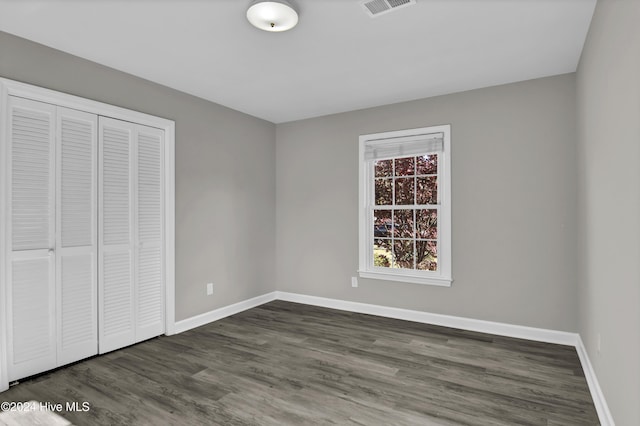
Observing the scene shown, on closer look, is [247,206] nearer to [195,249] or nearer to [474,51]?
[195,249]

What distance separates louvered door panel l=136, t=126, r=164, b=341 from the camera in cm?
359

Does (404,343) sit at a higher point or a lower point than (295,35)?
lower

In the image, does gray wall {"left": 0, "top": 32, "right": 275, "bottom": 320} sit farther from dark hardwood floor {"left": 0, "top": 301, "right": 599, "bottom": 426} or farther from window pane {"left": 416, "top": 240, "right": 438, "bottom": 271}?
window pane {"left": 416, "top": 240, "right": 438, "bottom": 271}

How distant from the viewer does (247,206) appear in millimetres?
4887

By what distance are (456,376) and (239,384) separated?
5.55ft

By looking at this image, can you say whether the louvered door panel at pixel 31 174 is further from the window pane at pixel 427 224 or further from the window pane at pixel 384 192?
the window pane at pixel 427 224

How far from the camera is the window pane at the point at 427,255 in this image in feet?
13.9

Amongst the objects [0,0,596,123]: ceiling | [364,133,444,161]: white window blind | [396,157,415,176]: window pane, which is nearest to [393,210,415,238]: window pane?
[396,157,415,176]: window pane

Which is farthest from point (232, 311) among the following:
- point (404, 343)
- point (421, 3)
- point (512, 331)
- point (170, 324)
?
point (421, 3)

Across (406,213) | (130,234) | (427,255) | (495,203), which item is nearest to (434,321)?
(427,255)

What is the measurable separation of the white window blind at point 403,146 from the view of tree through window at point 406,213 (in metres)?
0.10

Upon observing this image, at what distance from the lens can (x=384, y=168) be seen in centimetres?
461

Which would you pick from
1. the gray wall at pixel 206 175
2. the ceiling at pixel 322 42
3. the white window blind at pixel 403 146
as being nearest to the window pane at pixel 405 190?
the white window blind at pixel 403 146

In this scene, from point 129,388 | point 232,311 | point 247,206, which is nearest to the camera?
point 129,388
